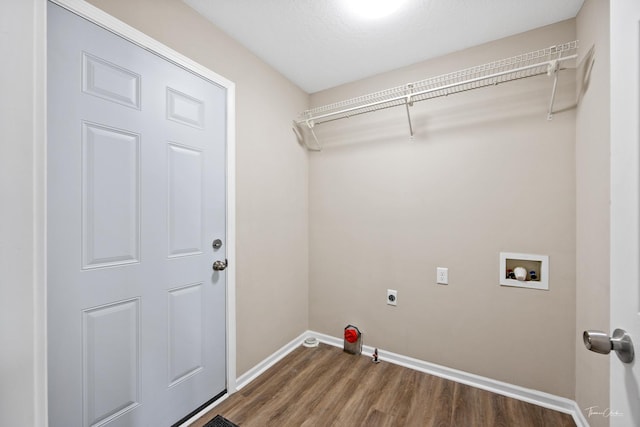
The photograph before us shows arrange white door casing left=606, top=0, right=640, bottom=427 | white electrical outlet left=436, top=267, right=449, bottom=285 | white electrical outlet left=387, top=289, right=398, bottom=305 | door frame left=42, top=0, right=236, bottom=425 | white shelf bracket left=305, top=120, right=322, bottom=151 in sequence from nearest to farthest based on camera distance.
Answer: white door casing left=606, top=0, right=640, bottom=427 < door frame left=42, top=0, right=236, bottom=425 < white electrical outlet left=436, top=267, right=449, bottom=285 < white electrical outlet left=387, top=289, right=398, bottom=305 < white shelf bracket left=305, top=120, right=322, bottom=151

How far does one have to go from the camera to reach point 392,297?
218 cm

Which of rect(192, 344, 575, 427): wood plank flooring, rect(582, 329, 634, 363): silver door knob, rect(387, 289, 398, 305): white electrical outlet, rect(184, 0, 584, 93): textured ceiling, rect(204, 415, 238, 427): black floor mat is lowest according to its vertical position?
rect(192, 344, 575, 427): wood plank flooring

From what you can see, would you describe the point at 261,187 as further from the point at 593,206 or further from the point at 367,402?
the point at 593,206

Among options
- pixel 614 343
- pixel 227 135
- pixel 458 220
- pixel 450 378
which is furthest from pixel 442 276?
pixel 227 135

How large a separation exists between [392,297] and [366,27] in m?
1.98

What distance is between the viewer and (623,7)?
1.99ft

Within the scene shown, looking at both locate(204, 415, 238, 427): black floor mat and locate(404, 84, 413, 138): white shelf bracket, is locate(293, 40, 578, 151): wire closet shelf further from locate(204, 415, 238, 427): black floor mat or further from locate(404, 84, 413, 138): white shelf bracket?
locate(204, 415, 238, 427): black floor mat

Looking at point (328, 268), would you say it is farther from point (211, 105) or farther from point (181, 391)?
point (211, 105)

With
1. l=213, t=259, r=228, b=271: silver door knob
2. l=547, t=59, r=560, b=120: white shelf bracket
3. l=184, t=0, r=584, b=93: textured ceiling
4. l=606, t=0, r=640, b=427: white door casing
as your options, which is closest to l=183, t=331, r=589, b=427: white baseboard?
l=213, t=259, r=228, b=271: silver door knob

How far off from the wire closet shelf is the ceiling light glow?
45 cm

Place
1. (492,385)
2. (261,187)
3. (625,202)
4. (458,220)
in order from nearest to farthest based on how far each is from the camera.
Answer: (625,202) < (492,385) < (458,220) < (261,187)

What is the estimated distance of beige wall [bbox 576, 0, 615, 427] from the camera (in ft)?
4.03

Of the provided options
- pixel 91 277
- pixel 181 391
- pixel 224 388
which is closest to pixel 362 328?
pixel 224 388

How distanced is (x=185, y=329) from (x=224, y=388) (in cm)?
56
